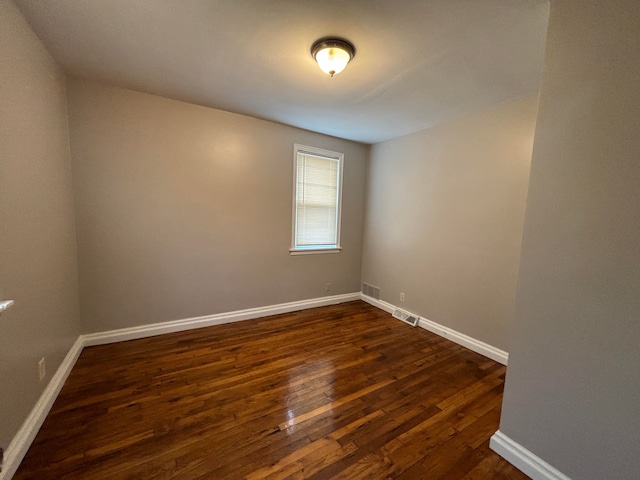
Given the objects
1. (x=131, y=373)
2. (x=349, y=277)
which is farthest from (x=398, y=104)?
(x=131, y=373)

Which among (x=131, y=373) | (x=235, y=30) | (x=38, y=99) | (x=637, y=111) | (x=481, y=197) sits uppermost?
(x=235, y=30)

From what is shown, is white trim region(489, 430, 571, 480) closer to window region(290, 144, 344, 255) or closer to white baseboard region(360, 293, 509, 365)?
white baseboard region(360, 293, 509, 365)

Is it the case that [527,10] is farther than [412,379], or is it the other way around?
[412,379]

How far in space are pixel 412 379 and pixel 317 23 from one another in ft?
9.19

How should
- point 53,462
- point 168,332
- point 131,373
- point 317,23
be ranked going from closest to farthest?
point 53,462 < point 317,23 < point 131,373 < point 168,332

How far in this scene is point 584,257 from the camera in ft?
3.89

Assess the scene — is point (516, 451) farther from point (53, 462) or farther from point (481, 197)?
point (53, 462)

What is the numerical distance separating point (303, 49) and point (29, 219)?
7.04 feet

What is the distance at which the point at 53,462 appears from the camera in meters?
1.33

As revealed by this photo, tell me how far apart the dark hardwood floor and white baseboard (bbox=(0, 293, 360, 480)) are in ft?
0.22

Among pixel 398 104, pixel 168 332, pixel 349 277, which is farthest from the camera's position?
pixel 349 277

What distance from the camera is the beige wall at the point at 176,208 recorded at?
7.93 ft

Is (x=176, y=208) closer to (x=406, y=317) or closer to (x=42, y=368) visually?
(x=42, y=368)

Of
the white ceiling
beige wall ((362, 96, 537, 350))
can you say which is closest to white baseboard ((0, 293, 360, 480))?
beige wall ((362, 96, 537, 350))
